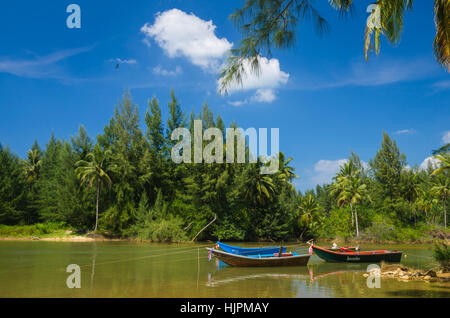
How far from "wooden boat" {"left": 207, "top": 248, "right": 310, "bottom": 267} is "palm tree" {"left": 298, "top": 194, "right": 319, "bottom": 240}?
93.8 ft

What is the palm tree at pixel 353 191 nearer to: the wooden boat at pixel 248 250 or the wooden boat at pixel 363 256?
the wooden boat at pixel 363 256

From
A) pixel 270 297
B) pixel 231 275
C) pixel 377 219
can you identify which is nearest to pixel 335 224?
pixel 377 219

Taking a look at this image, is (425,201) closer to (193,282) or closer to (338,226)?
(338,226)

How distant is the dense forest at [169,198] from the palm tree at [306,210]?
0.44ft

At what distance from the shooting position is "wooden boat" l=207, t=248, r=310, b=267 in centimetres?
1616

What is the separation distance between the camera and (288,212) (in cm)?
4322

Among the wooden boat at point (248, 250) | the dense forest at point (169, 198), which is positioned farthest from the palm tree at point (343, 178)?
the wooden boat at point (248, 250)

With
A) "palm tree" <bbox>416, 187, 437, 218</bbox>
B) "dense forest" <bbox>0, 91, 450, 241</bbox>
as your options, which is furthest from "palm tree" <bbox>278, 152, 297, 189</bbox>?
"palm tree" <bbox>416, 187, 437, 218</bbox>

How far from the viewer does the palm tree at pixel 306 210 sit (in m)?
44.8

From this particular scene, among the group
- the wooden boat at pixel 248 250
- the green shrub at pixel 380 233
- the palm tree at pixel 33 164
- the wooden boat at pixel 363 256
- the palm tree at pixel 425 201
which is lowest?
the green shrub at pixel 380 233

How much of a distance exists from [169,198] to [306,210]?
18.9 metres

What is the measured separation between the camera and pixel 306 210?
4606 cm

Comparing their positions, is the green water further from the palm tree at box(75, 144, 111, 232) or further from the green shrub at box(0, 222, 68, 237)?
the green shrub at box(0, 222, 68, 237)

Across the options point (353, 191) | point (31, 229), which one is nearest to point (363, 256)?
point (353, 191)
